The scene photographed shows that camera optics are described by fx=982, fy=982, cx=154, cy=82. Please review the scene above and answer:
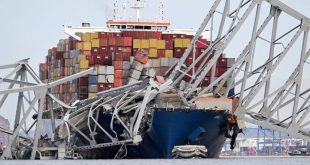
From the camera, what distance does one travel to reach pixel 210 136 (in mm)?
67938

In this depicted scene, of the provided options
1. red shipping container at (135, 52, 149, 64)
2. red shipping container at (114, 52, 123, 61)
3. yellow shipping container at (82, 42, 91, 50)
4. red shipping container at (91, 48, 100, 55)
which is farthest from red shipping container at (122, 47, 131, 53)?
red shipping container at (135, 52, 149, 64)

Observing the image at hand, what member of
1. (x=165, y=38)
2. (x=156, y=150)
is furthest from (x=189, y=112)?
(x=165, y=38)

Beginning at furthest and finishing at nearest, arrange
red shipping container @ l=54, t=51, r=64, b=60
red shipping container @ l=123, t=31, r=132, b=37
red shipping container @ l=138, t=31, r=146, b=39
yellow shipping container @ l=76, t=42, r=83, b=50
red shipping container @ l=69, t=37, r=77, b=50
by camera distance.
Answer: red shipping container @ l=54, t=51, r=64, b=60
red shipping container @ l=123, t=31, r=132, b=37
red shipping container @ l=138, t=31, r=146, b=39
red shipping container @ l=69, t=37, r=77, b=50
yellow shipping container @ l=76, t=42, r=83, b=50

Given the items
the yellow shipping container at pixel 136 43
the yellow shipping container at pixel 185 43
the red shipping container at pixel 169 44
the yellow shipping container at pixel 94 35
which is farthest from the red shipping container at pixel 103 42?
the yellow shipping container at pixel 185 43

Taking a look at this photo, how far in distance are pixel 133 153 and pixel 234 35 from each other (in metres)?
11.1

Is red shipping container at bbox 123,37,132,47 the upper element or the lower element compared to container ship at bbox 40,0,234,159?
upper

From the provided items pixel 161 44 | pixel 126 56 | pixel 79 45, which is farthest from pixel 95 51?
pixel 161 44

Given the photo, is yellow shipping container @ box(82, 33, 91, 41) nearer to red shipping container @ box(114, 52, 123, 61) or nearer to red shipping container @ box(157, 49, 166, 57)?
red shipping container @ box(114, 52, 123, 61)

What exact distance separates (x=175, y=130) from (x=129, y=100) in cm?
375

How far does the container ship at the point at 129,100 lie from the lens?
64938 mm

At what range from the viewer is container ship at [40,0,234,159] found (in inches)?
2557

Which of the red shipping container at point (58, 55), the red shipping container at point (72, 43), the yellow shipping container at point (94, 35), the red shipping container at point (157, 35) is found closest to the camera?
the yellow shipping container at point (94, 35)

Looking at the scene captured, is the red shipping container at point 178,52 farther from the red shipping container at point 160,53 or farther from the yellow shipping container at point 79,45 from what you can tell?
the yellow shipping container at point 79,45

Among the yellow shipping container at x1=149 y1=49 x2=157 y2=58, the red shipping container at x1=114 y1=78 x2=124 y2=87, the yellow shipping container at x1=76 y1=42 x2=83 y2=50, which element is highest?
the yellow shipping container at x1=76 y1=42 x2=83 y2=50
